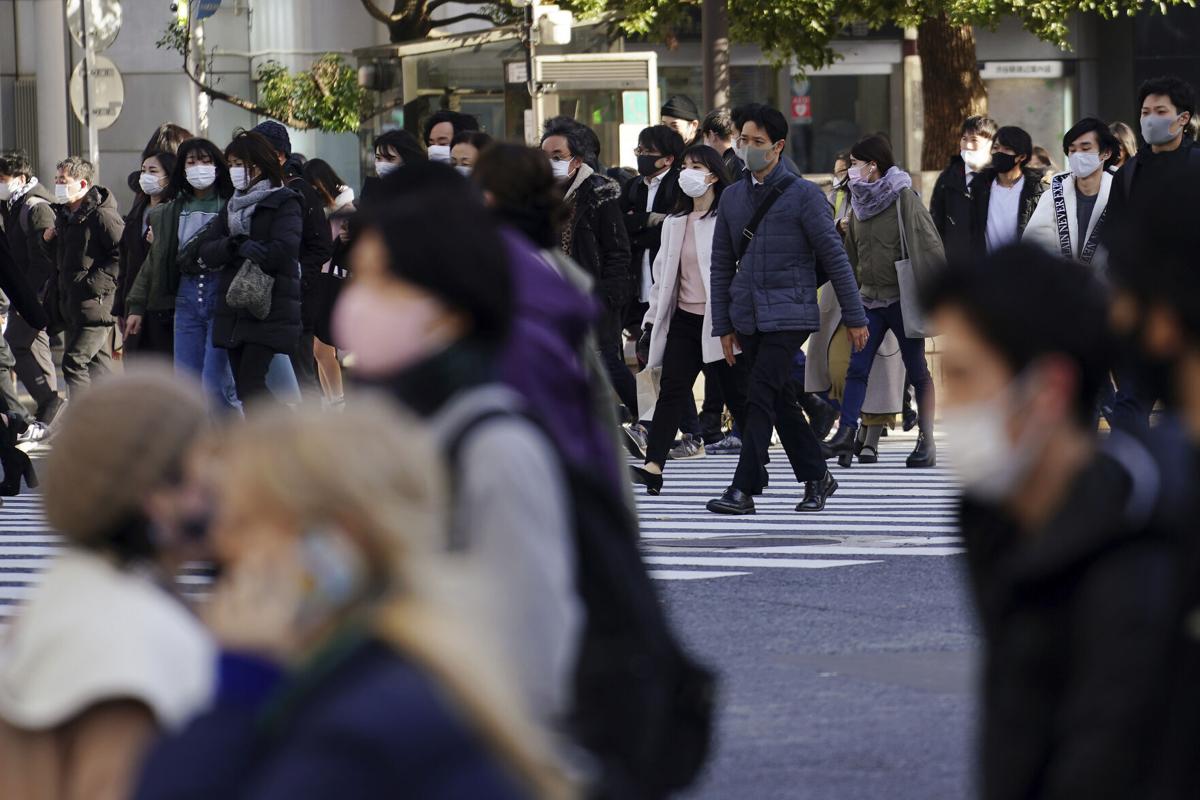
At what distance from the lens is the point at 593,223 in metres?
13.9

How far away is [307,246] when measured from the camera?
45.6 feet

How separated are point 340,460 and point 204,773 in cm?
35

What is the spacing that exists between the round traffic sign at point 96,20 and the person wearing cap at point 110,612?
1872 cm

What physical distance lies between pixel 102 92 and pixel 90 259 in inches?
183

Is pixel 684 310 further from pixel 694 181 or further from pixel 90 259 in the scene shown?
pixel 90 259

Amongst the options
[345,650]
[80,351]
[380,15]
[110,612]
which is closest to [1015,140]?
[80,351]

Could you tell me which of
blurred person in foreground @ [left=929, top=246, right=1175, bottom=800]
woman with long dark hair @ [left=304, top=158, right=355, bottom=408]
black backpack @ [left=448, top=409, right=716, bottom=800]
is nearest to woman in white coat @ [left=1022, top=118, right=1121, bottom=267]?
woman with long dark hair @ [left=304, top=158, right=355, bottom=408]

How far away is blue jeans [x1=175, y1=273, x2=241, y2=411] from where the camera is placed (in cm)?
1291

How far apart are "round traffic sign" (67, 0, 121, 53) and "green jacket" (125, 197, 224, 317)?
28.4 ft

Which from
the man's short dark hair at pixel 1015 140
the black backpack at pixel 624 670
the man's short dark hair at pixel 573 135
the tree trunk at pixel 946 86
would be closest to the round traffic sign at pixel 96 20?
the man's short dark hair at pixel 573 135

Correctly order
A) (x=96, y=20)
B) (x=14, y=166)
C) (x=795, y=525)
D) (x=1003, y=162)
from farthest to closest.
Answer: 1. (x=96, y=20)
2. (x=14, y=166)
3. (x=1003, y=162)
4. (x=795, y=525)

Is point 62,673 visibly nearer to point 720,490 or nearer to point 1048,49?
point 720,490

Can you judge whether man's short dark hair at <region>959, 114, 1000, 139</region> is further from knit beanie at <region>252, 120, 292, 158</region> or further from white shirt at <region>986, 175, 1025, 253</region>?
knit beanie at <region>252, 120, 292, 158</region>

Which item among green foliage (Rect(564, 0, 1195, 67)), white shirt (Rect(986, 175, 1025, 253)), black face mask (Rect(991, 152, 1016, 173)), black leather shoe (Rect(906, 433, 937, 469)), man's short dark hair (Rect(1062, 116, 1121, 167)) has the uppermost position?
green foliage (Rect(564, 0, 1195, 67))
